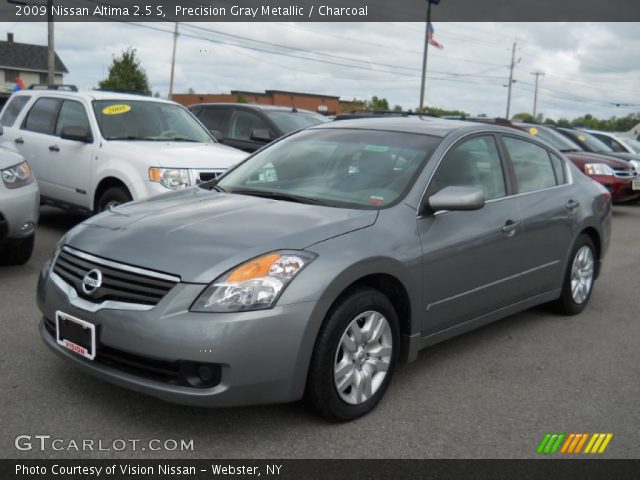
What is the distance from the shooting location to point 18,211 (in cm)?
606

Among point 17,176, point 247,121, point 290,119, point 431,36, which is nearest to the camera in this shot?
point 17,176

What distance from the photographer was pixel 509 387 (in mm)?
4273

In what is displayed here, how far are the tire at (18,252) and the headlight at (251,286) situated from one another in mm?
3875

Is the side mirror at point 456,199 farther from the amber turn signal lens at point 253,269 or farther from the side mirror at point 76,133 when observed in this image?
the side mirror at point 76,133

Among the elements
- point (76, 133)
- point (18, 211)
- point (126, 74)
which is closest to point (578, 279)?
point (18, 211)

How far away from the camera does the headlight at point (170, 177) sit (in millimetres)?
7469

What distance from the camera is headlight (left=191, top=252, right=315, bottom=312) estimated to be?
10.7 ft

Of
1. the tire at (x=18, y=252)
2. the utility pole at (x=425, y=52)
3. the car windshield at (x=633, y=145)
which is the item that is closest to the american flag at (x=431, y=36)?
the utility pole at (x=425, y=52)

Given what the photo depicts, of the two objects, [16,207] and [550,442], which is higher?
[16,207]

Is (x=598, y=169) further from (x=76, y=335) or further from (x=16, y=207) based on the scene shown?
(x=76, y=335)

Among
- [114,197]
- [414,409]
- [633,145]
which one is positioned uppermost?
[633,145]

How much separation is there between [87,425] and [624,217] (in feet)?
40.2
